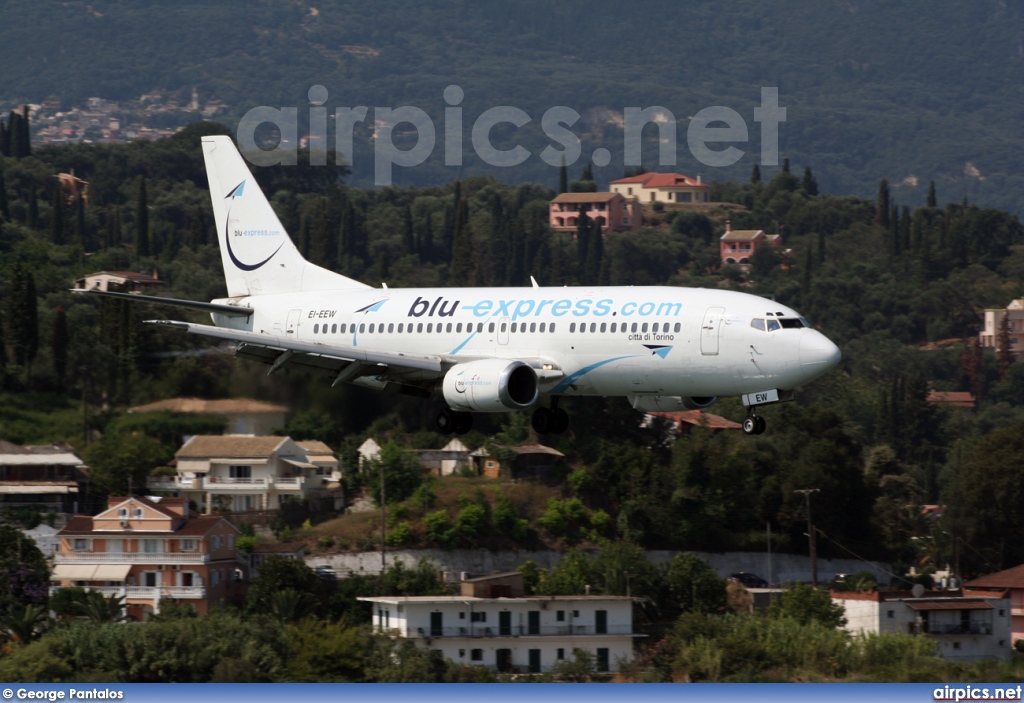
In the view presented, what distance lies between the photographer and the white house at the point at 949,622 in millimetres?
107188

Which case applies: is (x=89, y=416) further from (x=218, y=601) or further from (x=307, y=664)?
(x=218, y=601)

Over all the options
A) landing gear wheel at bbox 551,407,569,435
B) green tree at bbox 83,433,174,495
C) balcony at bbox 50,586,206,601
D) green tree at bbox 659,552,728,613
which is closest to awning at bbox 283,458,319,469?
green tree at bbox 83,433,174,495

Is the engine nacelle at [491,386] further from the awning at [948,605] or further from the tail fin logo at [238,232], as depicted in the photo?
the awning at [948,605]

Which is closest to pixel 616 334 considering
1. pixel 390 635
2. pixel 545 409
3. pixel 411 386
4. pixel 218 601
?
pixel 545 409

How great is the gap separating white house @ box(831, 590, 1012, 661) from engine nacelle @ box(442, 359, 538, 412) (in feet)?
198

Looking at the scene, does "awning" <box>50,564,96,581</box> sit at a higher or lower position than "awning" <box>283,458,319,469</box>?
lower

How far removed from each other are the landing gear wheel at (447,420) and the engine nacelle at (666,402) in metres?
6.96

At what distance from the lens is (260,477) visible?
12631cm

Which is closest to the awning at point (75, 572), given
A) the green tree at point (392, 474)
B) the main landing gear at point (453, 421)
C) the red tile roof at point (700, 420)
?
the green tree at point (392, 474)

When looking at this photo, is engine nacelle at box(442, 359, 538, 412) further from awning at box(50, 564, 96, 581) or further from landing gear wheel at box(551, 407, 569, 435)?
awning at box(50, 564, 96, 581)

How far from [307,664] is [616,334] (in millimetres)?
46092

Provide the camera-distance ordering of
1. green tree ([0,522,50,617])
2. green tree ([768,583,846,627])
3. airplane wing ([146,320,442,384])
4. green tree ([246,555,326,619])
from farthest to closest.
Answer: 1. green tree ([768,583,846,627])
2. green tree ([246,555,326,619])
3. green tree ([0,522,50,617])
4. airplane wing ([146,320,442,384])

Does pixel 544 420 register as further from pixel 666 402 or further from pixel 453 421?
pixel 666 402

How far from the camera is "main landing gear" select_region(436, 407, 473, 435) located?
2293 inches
